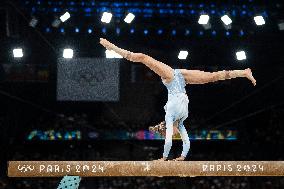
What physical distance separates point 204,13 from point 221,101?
2844 mm

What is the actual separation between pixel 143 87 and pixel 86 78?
6.00 ft

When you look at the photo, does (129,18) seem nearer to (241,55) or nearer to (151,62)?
(241,55)

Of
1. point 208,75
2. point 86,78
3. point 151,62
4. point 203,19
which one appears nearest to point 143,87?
point 86,78

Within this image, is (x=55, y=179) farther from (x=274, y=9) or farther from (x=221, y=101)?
(x=274, y=9)

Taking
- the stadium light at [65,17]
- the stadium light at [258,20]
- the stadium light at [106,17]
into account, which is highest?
the stadium light at [65,17]

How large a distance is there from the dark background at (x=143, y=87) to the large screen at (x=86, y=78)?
31cm

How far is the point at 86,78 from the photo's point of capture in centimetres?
1014

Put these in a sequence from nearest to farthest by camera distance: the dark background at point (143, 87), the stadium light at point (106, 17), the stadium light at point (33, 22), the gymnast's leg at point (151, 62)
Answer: the gymnast's leg at point (151, 62), the stadium light at point (106, 17), the stadium light at point (33, 22), the dark background at point (143, 87)

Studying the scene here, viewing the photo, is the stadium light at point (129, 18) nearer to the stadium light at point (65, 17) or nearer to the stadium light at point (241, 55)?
the stadium light at point (65, 17)

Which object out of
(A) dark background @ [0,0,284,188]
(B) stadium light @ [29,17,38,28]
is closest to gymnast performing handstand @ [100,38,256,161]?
(A) dark background @ [0,0,284,188]

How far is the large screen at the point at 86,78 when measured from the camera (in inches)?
399

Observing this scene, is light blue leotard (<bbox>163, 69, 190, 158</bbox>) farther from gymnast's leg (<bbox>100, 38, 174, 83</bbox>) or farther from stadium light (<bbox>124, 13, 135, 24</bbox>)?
stadium light (<bbox>124, 13, 135, 24</bbox>)

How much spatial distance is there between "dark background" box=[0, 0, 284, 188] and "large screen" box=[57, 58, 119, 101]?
0.31m

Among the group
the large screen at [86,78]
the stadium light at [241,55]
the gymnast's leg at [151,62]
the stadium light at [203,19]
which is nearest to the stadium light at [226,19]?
the stadium light at [203,19]
